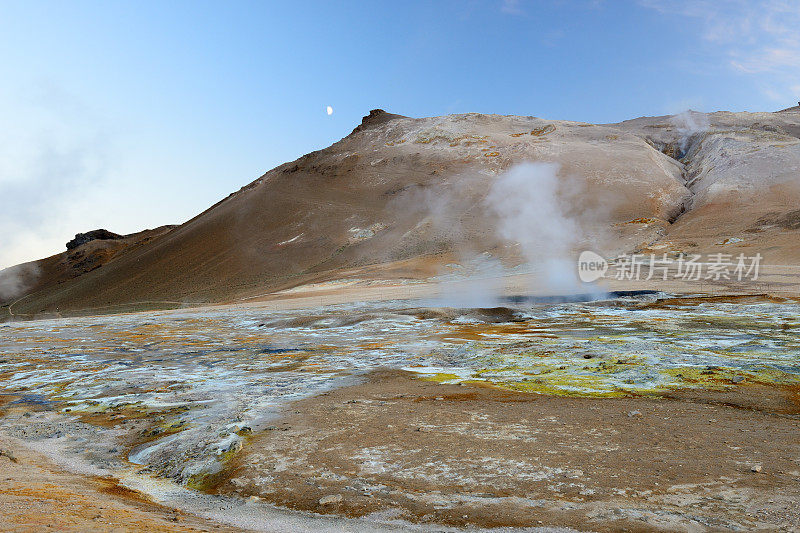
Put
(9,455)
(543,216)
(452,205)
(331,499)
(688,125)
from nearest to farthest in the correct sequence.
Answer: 1. (331,499)
2. (9,455)
3. (543,216)
4. (452,205)
5. (688,125)

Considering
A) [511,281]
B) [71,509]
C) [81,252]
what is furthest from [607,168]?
[81,252]

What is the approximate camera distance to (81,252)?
106m

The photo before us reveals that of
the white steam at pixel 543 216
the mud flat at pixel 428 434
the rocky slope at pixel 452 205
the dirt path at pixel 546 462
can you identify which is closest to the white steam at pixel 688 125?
the rocky slope at pixel 452 205

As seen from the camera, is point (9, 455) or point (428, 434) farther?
point (428, 434)

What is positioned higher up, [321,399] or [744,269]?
[744,269]

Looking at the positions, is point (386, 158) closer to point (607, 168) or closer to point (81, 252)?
point (607, 168)

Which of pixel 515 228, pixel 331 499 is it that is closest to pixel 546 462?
pixel 331 499

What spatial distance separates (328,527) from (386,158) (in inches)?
3117

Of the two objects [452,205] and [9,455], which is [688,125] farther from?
[9,455]

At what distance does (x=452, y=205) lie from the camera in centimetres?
6700

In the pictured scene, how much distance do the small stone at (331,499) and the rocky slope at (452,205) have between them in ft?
131

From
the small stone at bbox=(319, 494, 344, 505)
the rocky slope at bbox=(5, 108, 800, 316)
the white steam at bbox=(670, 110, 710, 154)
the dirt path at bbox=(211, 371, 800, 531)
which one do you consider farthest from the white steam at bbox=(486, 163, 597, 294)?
the small stone at bbox=(319, 494, 344, 505)

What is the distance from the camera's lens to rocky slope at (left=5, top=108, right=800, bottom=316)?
52.3 metres

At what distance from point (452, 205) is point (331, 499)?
63.0 meters
